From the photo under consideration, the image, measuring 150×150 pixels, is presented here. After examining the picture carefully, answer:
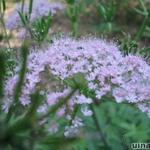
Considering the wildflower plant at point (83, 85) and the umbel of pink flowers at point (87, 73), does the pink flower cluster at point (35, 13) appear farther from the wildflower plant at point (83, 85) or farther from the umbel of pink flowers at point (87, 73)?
the umbel of pink flowers at point (87, 73)

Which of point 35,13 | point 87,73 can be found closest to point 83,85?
point 87,73

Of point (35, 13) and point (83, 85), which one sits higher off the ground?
point (35, 13)

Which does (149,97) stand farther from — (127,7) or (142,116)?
(127,7)

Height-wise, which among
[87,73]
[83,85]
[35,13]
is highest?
[35,13]

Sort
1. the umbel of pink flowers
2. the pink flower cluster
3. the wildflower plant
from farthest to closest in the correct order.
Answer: the pink flower cluster, the umbel of pink flowers, the wildflower plant

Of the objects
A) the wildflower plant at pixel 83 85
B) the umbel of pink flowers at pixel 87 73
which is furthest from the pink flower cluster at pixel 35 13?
the umbel of pink flowers at pixel 87 73

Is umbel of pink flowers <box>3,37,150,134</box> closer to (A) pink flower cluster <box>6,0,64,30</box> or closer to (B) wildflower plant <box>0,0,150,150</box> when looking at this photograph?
(B) wildflower plant <box>0,0,150,150</box>

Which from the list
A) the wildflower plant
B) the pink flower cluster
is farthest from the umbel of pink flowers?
the pink flower cluster

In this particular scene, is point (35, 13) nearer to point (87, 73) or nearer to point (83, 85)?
point (87, 73)

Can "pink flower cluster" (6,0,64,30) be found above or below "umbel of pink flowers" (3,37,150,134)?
above
